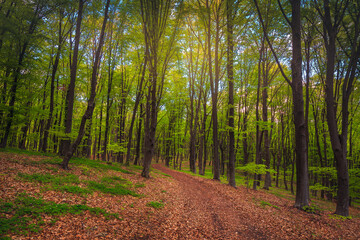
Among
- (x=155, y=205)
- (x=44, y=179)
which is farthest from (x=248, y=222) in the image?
(x=44, y=179)

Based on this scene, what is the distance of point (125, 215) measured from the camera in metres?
5.64

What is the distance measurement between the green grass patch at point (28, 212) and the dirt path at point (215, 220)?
112 inches

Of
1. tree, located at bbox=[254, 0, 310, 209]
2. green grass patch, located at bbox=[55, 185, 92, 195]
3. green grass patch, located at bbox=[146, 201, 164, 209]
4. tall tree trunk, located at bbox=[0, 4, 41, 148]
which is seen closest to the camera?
green grass patch, located at bbox=[55, 185, 92, 195]

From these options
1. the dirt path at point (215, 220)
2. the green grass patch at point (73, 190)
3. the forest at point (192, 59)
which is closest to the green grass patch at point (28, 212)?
the green grass patch at point (73, 190)

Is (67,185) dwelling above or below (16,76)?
below

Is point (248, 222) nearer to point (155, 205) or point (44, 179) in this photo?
point (155, 205)

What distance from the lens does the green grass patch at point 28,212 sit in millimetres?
3664

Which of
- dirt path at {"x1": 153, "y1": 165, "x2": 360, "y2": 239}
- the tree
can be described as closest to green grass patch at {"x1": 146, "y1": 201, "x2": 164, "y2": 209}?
dirt path at {"x1": 153, "y1": 165, "x2": 360, "y2": 239}

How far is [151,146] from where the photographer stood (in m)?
12.3

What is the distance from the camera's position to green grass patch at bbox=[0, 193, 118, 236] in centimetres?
366

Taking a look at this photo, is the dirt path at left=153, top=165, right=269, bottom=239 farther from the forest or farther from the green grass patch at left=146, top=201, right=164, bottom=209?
the forest

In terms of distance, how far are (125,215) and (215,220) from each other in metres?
3.60

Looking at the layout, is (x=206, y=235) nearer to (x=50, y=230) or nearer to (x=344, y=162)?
(x=50, y=230)

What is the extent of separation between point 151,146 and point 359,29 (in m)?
15.1
